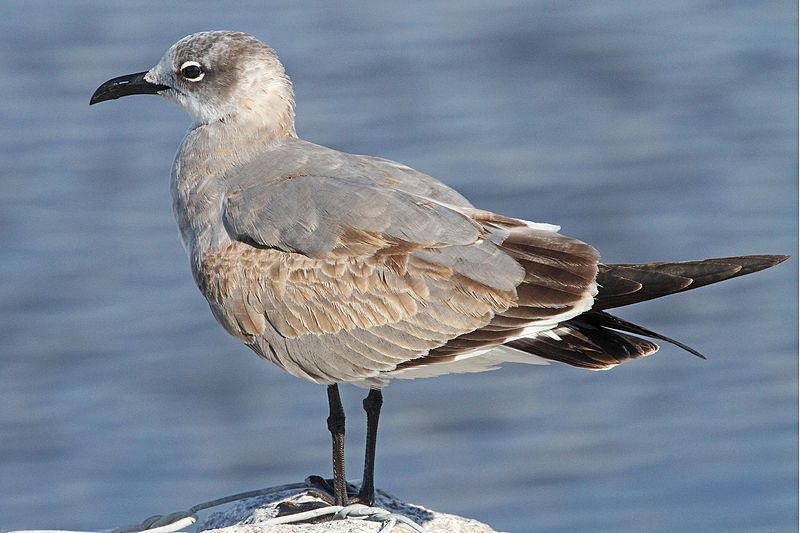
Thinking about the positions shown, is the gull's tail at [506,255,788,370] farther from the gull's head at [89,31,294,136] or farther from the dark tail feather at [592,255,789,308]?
the gull's head at [89,31,294,136]

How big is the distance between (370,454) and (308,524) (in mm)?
671

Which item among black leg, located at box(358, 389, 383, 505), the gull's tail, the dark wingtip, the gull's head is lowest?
black leg, located at box(358, 389, 383, 505)

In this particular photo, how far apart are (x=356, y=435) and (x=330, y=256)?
10.0 feet

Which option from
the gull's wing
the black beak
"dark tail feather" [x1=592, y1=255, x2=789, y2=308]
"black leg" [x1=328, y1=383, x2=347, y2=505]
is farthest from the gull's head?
"dark tail feather" [x1=592, y1=255, x2=789, y2=308]

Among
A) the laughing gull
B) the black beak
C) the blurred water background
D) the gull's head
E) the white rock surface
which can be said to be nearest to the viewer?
the white rock surface

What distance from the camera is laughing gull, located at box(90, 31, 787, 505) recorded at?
20.0 ft

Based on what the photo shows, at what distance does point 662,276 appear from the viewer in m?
5.99

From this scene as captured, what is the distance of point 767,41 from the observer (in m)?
13.8

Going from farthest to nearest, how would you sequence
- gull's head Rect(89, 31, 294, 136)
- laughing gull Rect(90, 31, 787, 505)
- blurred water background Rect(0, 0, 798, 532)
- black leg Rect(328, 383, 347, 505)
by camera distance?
blurred water background Rect(0, 0, 798, 532), gull's head Rect(89, 31, 294, 136), black leg Rect(328, 383, 347, 505), laughing gull Rect(90, 31, 787, 505)

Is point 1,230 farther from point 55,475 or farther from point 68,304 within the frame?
point 55,475

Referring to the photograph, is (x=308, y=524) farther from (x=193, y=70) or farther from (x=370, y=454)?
(x=193, y=70)

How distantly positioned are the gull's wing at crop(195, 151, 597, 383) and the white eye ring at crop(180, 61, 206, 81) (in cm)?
77

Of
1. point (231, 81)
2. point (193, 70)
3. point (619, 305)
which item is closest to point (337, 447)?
point (619, 305)

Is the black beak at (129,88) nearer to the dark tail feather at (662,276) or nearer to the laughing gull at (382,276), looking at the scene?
the laughing gull at (382,276)
